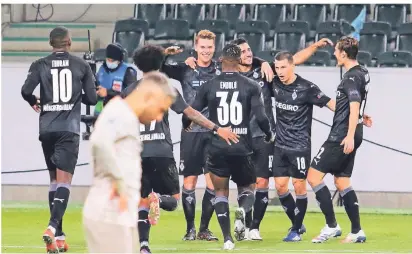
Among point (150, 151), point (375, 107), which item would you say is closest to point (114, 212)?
point (150, 151)

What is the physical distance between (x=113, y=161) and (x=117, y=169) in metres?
0.05

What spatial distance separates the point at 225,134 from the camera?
433 inches

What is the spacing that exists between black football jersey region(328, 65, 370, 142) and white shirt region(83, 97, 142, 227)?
5476mm

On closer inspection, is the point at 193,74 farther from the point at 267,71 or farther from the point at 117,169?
the point at 117,169

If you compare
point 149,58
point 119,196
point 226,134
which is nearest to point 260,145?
point 226,134

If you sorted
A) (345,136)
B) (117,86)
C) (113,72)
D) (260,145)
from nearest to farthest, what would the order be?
(345,136) < (260,145) < (117,86) < (113,72)

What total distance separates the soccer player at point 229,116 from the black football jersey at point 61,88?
1.20 m

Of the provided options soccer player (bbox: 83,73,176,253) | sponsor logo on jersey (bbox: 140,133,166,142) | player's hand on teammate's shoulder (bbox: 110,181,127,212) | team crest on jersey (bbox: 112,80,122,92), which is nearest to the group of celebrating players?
sponsor logo on jersey (bbox: 140,133,166,142)

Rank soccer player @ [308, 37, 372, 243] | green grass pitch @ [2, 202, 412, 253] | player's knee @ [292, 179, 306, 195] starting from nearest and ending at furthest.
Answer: green grass pitch @ [2, 202, 412, 253], soccer player @ [308, 37, 372, 243], player's knee @ [292, 179, 306, 195]

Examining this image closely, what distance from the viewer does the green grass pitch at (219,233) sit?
11820 millimetres

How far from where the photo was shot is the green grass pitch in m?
11.8

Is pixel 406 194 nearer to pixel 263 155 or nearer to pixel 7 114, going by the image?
pixel 263 155

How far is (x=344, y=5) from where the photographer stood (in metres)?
22.4

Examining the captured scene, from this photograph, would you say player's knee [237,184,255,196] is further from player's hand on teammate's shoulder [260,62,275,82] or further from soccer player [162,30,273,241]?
player's hand on teammate's shoulder [260,62,275,82]
